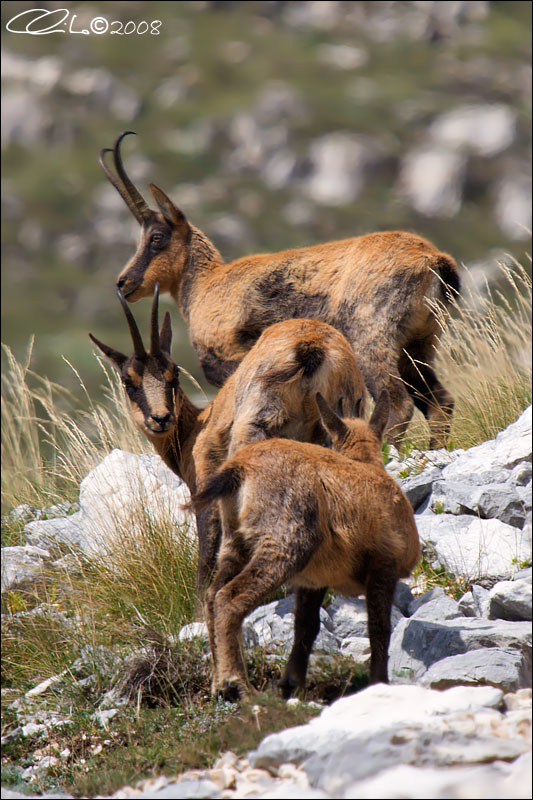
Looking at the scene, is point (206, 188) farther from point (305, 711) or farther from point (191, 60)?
point (305, 711)

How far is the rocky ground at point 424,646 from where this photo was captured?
12.0ft

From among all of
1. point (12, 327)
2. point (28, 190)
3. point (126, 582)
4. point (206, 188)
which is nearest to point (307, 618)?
point (126, 582)

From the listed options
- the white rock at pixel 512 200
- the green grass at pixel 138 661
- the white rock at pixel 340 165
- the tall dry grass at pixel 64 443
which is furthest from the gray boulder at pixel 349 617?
the white rock at pixel 340 165

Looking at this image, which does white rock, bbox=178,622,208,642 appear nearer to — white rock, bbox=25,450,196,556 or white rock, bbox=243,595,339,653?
white rock, bbox=243,595,339,653

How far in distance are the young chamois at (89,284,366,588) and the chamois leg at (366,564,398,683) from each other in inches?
55.8

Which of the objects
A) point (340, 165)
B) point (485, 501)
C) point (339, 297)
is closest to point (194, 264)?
point (339, 297)

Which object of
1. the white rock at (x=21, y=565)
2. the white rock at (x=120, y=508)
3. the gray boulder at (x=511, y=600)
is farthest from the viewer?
the white rock at (x=21, y=565)

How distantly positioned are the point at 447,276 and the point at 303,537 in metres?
3.81

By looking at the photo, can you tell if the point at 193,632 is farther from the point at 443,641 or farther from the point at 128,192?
the point at 128,192

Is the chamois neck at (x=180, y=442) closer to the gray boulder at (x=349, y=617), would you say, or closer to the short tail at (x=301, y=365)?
the short tail at (x=301, y=365)

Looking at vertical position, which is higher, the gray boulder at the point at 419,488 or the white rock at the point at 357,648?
the gray boulder at the point at 419,488

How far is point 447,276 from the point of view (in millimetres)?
7984

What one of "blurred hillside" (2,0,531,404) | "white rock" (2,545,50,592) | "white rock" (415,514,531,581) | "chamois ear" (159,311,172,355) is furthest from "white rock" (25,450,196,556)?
"blurred hillside" (2,0,531,404)

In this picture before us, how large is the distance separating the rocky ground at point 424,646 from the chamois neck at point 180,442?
1.14ft
